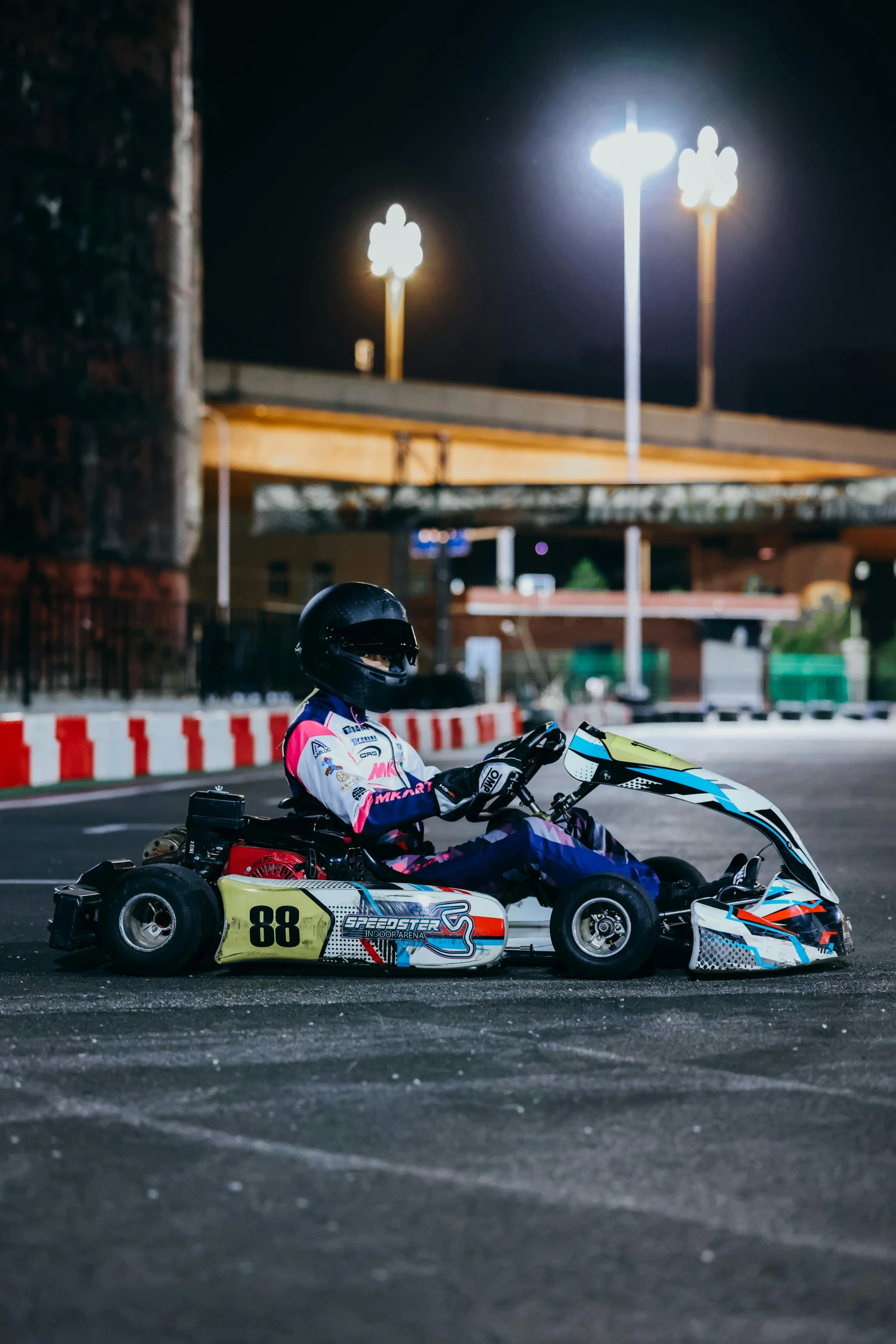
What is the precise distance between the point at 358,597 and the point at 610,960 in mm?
1666

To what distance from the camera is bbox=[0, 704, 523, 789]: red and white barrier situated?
17.1 meters

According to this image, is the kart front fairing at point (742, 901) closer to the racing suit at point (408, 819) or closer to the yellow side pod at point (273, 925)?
the racing suit at point (408, 819)

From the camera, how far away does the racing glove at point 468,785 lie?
608 centimetres

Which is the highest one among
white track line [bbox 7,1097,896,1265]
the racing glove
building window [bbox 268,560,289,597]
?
building window [bbox 268,560,289,597]

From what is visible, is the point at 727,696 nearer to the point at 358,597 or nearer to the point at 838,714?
the point at 838,714

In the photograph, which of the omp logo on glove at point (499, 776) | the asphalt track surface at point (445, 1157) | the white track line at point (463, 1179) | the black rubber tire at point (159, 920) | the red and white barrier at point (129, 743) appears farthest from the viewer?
the red and white barrier at point (129, 743)

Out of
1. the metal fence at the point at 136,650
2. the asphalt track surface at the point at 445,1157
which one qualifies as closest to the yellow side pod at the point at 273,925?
the asphalt track surface at the point at 445,1157

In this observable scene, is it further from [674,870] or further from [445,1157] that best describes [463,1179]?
[674,870]

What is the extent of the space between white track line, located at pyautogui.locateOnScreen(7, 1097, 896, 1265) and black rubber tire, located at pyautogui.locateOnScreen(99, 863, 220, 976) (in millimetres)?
1803

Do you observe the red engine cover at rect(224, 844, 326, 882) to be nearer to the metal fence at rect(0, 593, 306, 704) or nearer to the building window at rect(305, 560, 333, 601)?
the metal fence at rect(0, 593, 306, 704)

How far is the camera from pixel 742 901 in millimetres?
6312

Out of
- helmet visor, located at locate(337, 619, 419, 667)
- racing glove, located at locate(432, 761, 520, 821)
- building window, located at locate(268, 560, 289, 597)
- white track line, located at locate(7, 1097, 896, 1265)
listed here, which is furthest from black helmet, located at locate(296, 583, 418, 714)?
building window, located at locate(268, 560, 289, 597)

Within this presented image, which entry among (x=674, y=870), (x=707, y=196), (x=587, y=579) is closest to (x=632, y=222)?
(x=707, y=196)

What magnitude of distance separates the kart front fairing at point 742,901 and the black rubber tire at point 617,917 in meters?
0.18
